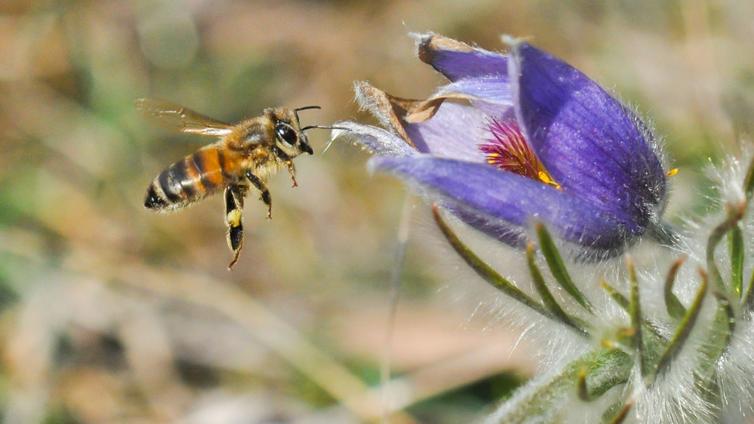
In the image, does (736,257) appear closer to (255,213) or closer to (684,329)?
(684,329)

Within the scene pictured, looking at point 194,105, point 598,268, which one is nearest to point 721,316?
point 598,268

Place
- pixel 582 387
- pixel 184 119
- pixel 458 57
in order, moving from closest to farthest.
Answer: pixel 582 387 < pixel 458 57 < pixel 184 119

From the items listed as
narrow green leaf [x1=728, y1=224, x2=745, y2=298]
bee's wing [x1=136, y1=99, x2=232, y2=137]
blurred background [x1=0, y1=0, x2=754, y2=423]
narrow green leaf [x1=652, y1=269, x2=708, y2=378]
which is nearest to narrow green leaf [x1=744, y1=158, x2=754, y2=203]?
narrow green leaf [x1=728, y1=224, x2=745, y2=298]

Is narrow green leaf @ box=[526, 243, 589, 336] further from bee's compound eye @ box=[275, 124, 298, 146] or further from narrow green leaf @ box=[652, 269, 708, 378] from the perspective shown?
bee's compound eye @ box=[275, 124, 298, 146]

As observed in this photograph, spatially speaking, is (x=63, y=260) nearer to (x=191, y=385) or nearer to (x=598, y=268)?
(x=191, y=385)

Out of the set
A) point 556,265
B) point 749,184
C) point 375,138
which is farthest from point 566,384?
point 375,138
